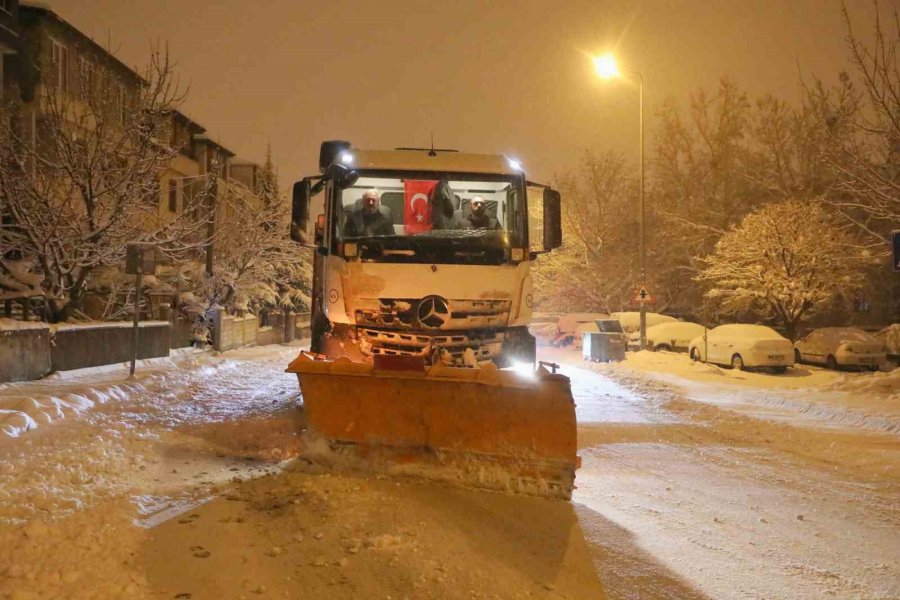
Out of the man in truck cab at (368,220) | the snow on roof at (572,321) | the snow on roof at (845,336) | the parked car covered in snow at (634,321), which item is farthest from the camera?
the snow on roof at (572,321)

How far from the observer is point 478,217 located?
8250 millimetres

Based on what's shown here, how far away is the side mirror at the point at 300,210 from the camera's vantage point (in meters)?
8.22

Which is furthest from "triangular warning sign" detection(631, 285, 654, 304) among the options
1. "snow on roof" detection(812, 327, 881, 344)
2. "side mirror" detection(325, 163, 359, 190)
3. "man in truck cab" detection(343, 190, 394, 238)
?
"side mirror" detection(325, 163, 359, 190)

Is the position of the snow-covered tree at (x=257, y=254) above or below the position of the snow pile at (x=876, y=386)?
above

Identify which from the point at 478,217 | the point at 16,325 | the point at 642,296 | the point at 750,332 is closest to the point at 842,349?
the point at 750,332

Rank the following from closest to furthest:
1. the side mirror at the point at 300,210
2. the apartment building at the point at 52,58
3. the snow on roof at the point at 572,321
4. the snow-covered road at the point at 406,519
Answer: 1. the snow-covered road at the point at 406,519
2. the side mirror at the point at 300,210
3. the apartment building at the point at 52,58
4. the snow on roof at the point at 572,321

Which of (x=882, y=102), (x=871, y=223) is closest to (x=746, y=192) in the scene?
(x=871, y=223)

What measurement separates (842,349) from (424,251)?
62.0 feet

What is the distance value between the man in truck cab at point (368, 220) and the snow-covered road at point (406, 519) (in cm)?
258

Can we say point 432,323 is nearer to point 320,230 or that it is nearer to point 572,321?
point 320,230

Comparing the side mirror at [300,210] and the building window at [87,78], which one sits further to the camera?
the building window at [87,78]

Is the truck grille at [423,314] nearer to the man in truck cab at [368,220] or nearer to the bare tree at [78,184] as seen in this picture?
the man in truck cab at [368,220]

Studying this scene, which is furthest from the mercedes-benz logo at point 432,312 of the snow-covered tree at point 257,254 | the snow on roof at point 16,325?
the snow-covered tree at point 257,254

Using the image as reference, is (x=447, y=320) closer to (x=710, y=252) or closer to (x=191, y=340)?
(x=191, y=340)
